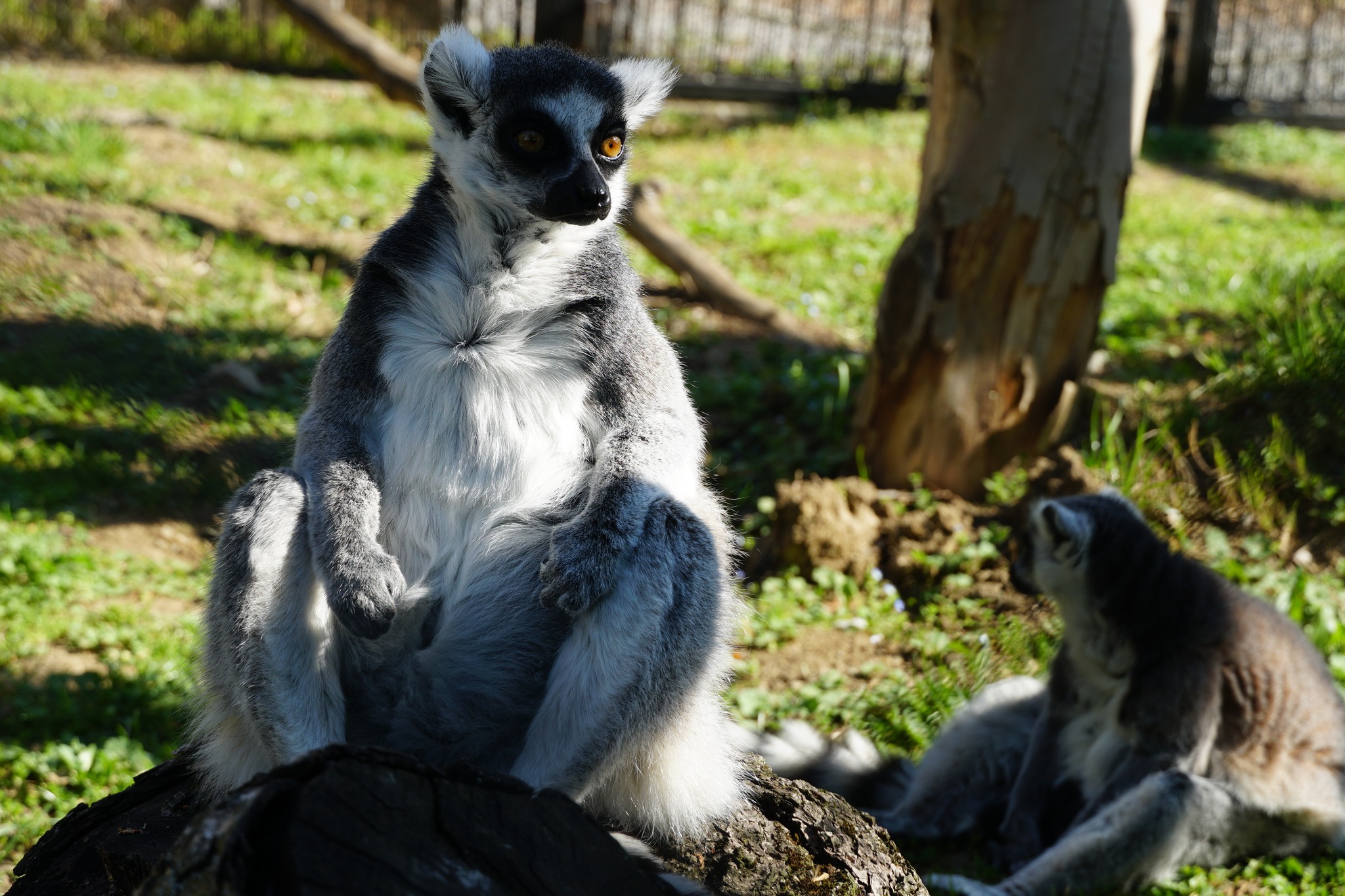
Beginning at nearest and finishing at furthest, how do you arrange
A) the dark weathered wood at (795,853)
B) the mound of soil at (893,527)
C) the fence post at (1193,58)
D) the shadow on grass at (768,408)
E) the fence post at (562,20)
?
1. the dark weathered wood at (795,853)
2. the mound of soil at (893,527)
3. the shadow on grass at (768,408)
4. the fence post at (562,20)
5. the fence post at (1193,58)

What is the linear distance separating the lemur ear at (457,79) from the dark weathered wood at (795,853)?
2.09 metres

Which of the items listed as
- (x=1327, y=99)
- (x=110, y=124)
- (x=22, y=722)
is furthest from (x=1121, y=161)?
(x=1327, y=99)

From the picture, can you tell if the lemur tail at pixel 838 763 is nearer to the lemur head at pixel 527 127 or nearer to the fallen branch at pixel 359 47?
the lemur head at pixel 527 127

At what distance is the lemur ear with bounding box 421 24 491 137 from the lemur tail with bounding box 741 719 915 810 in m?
2.48

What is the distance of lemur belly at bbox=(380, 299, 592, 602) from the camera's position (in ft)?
9.52

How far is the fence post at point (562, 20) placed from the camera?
9.05 meters

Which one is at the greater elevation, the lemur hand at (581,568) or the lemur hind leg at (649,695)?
the lemur hand at (581,568)

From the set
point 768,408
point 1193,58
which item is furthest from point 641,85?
point 1193,58

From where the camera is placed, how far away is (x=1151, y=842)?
3.98m

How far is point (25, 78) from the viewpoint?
36.6 ft

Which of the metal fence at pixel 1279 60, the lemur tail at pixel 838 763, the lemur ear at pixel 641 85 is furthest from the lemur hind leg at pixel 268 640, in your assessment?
the metal fence at pixel 1279 60

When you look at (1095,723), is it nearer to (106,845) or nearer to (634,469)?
(634,469)

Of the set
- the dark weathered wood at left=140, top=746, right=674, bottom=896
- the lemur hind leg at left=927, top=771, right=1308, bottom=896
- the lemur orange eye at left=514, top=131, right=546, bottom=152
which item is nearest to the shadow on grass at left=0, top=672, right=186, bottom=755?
the dark weathered wood at left=140, top=746, right=674, bottom=896

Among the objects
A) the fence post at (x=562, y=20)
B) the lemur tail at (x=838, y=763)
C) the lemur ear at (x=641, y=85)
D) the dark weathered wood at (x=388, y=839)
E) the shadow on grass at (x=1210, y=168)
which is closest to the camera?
the dark weathered wood at (x=388, y=839)
